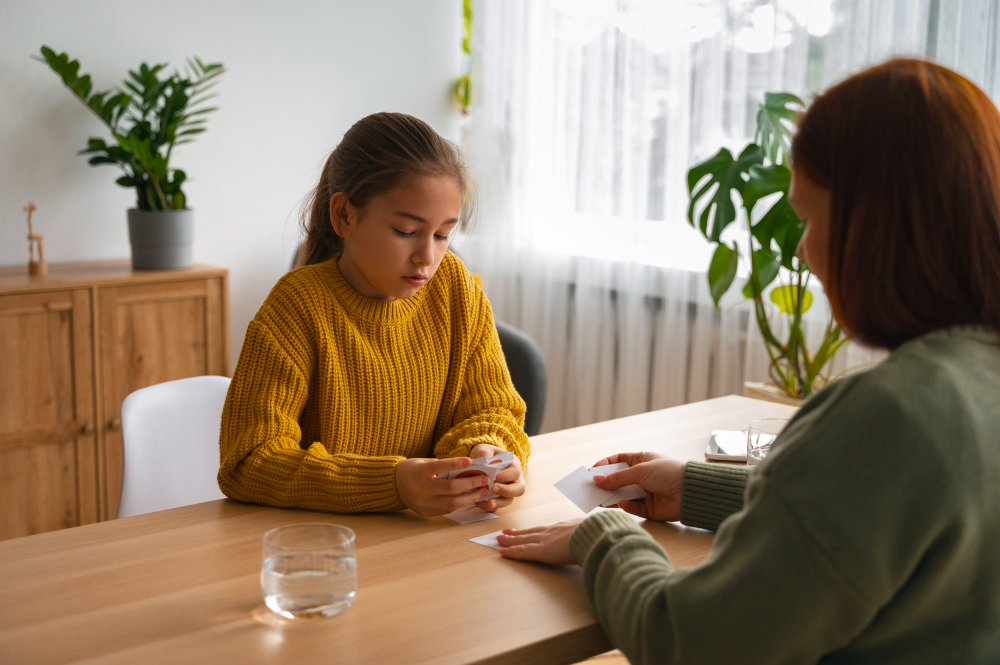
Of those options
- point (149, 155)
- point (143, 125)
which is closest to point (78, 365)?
point (149, 155)

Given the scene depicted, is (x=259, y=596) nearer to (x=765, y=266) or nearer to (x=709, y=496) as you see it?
(x=709, y=496)

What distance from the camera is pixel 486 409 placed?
61.2 inches

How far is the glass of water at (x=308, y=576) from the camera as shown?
96 cm

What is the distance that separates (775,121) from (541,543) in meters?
1.79

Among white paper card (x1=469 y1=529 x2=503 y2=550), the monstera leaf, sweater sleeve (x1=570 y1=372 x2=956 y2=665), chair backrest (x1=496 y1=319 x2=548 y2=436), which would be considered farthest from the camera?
chair backrest (x1=496 y1=319 x2=548 y2=436)

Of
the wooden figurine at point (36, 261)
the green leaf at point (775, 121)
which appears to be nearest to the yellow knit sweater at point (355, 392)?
the green leaf at point (775, 121)

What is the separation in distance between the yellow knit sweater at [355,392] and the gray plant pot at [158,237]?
1724mm

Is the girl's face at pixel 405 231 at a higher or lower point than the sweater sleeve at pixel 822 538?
higher

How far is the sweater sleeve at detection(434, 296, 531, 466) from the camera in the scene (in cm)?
148

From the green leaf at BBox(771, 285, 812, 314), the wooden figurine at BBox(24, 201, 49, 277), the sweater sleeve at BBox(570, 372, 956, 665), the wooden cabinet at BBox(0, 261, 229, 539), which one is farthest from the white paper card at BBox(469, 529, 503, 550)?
the wooden figurine at BBox(24, 201, 49, 277)

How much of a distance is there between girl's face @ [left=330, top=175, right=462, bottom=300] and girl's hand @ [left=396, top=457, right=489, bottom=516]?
34 centimetres

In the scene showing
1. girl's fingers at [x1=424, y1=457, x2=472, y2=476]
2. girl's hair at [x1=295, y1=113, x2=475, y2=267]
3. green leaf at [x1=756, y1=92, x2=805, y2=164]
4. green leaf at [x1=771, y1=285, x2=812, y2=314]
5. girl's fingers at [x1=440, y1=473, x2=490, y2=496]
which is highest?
green leaf at [x1=756, y1=92, x2=805, y2=164]

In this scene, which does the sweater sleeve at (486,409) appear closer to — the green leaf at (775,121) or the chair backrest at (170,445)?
the chair backrest at (170,445)

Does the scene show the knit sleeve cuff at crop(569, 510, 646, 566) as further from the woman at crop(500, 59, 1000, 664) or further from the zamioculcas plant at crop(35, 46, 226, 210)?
the zamioculcas plant at crop(35, 46, 226, 210)
